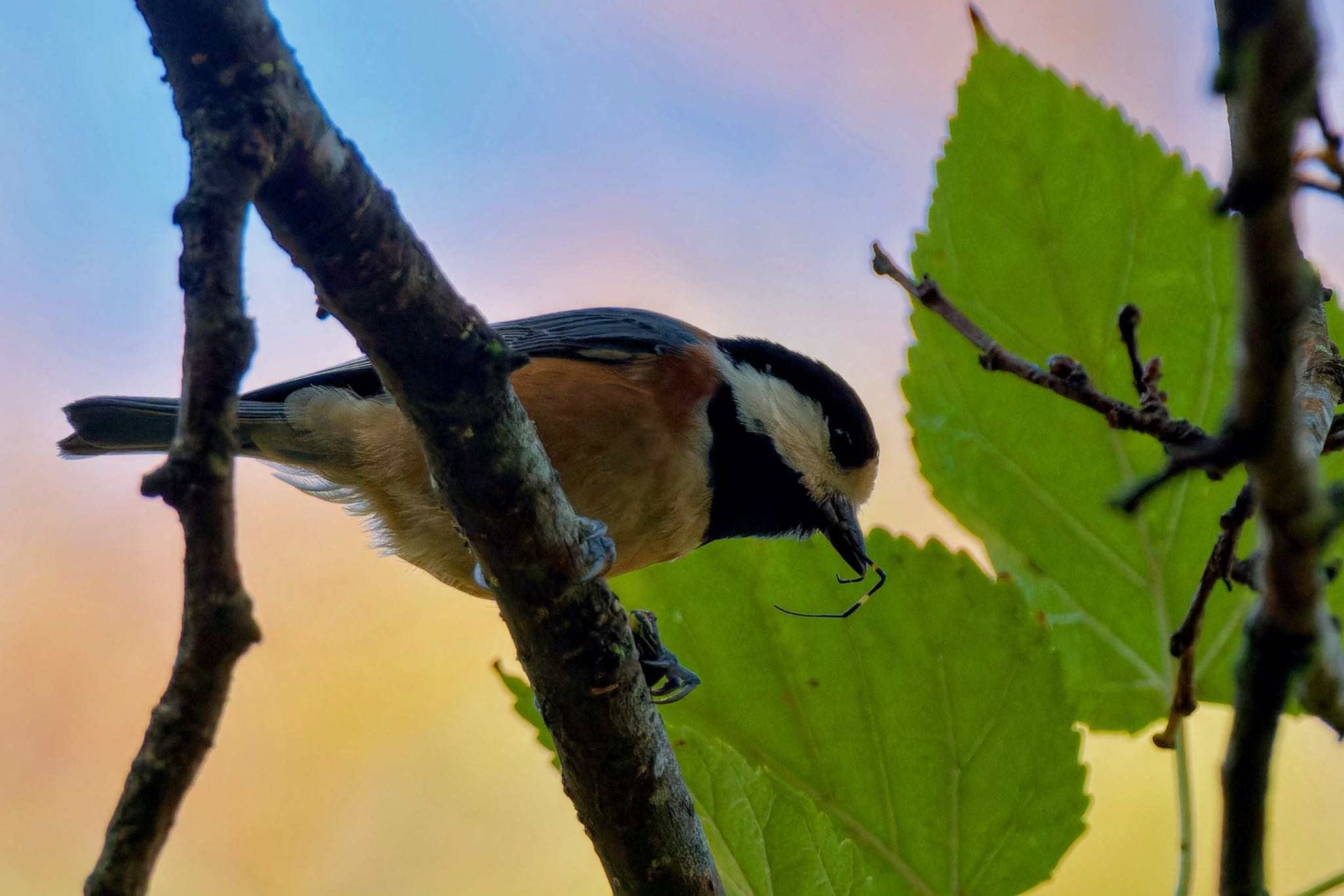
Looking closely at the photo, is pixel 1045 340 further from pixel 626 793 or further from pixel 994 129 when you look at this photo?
pixel 626 793

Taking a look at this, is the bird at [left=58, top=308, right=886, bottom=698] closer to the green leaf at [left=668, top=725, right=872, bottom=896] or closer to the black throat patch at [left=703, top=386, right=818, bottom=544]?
the black throat patch at [left=703, top=386, right=818, bottom=544]

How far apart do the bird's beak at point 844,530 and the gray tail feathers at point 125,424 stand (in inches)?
50.7

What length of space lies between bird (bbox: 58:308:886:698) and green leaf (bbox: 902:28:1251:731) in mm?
534

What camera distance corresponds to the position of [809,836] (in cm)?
156

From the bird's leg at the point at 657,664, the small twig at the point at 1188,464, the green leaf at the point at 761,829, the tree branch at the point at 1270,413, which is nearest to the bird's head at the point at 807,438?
the bird's leg at the point at 657,664

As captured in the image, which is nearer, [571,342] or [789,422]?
[571,342]

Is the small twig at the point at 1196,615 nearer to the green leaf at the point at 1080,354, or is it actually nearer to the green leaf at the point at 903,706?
the green leaf at the point at 903,706

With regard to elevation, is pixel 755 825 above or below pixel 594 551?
below

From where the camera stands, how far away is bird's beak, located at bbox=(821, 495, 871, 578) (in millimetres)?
2637

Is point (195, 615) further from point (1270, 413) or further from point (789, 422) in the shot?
point (789, 422)

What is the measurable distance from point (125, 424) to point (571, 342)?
3.41 feet

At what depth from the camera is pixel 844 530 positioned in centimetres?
268

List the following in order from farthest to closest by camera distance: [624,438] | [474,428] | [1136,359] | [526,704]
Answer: [624,438] < [526,704] < [474,428] < [1136,359]

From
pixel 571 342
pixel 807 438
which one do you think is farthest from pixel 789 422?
pixel 571 342
